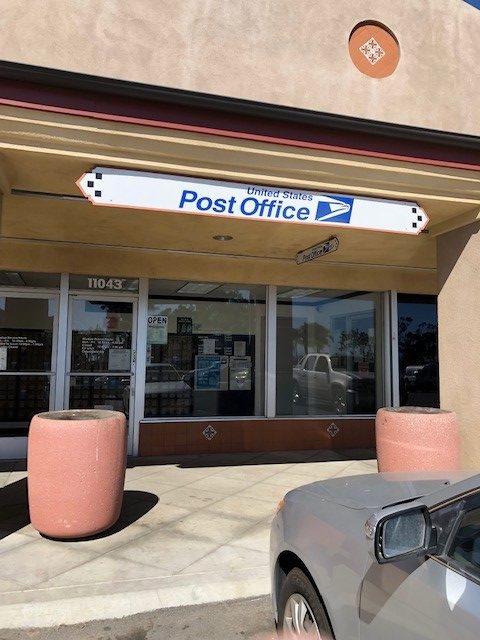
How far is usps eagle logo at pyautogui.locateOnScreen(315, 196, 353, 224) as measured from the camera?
207 inches

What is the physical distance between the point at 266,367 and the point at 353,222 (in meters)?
4.10

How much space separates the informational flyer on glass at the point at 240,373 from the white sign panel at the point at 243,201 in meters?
4.19

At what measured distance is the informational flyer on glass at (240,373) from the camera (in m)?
8.90

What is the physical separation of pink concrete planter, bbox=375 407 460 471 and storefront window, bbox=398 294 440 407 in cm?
418

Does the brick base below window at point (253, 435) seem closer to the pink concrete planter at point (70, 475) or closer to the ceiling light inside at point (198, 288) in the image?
the ceiling light inside at point (198, 288)

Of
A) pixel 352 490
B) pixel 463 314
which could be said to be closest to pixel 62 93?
pixel 352 490

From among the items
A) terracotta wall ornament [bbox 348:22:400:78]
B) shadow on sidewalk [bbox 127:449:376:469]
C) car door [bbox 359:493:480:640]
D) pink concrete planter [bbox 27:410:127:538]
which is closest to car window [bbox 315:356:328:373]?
shadow on sidewalk [bbox 127:449:376:469]

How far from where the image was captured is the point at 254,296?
9062mm

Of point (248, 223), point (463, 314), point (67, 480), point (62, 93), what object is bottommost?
point (67, 480)

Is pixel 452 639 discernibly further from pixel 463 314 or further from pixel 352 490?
pixel 463 314

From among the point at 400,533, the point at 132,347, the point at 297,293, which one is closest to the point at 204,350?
the point at 132,347

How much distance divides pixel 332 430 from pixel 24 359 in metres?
5.40

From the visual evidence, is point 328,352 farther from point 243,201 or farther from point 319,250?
point 243,201

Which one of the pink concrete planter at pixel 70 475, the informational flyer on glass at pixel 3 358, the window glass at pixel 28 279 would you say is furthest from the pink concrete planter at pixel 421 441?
the informational flyer on glass at pixel 3 358
